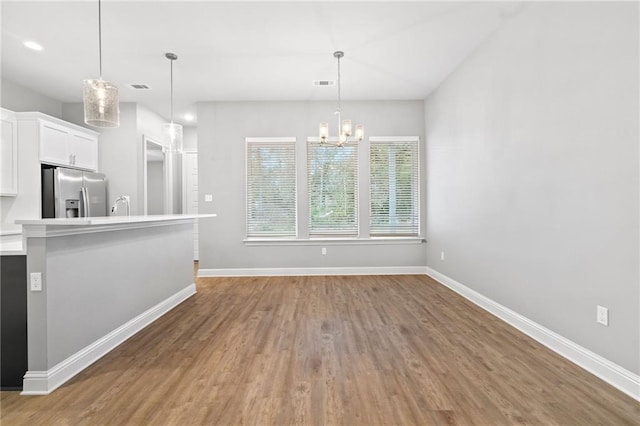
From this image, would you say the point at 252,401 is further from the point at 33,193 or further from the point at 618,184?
the point at 33,193

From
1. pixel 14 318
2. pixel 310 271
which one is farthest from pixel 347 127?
pixel 14 318

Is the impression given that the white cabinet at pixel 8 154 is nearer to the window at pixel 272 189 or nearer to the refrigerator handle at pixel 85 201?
the refrigerator handle at pixel 85 201

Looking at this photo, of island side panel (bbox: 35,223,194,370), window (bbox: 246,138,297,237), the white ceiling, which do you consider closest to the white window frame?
window (bbox: 246,138,297,237)

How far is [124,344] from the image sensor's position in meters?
2.74

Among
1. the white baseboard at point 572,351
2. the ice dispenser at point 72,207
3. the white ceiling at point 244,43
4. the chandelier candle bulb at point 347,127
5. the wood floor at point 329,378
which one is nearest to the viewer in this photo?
the wood floor at point 329,378

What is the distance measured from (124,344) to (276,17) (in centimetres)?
340

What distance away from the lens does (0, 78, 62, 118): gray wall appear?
14.6 feet

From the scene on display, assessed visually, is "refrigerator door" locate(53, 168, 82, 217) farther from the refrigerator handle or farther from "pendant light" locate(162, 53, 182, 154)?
"pendant light" locate(162, 53, 182, 154)

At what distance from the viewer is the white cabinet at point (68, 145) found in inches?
173

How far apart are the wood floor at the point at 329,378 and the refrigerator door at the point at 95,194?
2.87 meters

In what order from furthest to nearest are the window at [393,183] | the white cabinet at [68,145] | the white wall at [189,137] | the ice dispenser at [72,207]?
the white wall at [189,137]
the window at [393,183]
the ice dispenser at [72,207]
the white cabinet at [68,145]

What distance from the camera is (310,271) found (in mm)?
5508

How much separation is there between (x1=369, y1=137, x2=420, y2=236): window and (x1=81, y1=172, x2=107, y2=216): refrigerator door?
15.4 feet

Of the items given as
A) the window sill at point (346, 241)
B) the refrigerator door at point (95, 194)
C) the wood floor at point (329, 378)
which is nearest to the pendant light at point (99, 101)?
the wood floor at point (329, 378)
